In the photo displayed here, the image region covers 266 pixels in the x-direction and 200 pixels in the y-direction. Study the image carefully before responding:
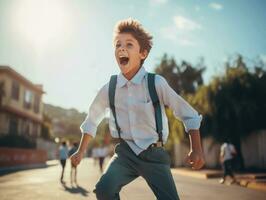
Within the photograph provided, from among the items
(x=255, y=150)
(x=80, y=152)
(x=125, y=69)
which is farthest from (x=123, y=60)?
(x=255, y=150)

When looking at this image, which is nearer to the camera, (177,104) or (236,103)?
(177,104)

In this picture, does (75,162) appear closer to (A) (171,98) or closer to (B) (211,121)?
(A) (171,98)

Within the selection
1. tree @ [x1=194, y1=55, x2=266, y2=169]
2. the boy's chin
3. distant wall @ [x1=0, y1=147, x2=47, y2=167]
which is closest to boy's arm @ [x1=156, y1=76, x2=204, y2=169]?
the boy's chin

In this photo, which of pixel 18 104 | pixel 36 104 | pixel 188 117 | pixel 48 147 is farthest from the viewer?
pixel 48 147

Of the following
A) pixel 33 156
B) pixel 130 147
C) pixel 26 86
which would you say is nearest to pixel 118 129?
pixel 130 147

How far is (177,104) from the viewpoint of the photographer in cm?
330

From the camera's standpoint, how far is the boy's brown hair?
Result: 11.7ft

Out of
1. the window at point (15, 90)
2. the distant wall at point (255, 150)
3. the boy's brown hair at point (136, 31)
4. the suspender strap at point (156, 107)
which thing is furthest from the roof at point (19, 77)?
the suspender strap at point (156, 107)

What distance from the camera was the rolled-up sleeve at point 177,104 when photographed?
323 centimetres

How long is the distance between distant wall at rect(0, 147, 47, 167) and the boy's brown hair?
2542 centimetres

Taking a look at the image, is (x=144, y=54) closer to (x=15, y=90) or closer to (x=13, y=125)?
(x=15, y=90)

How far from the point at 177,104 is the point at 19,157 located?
30071 millimetres

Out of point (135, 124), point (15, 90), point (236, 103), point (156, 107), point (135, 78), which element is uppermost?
point (15, 90)

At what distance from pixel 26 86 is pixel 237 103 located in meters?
27.2
